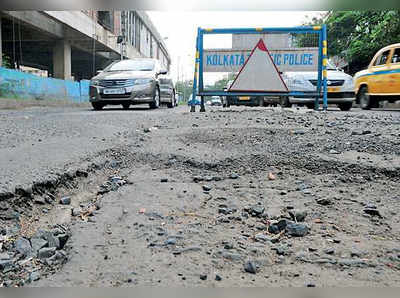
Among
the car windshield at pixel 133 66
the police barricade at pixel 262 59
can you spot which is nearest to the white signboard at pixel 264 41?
the police barricade at pixel 262 59

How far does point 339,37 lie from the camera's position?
23.2 metres

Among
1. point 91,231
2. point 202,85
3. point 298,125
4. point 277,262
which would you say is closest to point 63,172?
point 91,231

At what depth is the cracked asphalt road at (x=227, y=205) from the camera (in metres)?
1.23

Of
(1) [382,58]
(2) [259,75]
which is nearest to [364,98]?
(1) [382,58]

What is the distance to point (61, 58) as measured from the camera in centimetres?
2042

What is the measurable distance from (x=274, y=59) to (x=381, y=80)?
4655 millimetres

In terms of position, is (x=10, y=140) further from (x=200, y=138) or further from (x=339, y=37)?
(x=339, y=37)

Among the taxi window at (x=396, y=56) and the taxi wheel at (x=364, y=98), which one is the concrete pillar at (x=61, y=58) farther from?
the taxi window at (x=396, y=56)

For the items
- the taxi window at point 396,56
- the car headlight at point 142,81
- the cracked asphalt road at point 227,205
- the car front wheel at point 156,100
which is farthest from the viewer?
the taxi window at point 396,56

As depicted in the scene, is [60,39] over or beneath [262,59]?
over

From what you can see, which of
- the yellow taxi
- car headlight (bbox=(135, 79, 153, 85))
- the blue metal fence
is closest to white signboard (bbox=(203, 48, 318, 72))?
car headlight (bbox=(135, 79, 153, 85))

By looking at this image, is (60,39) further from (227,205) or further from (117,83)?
(227,205)

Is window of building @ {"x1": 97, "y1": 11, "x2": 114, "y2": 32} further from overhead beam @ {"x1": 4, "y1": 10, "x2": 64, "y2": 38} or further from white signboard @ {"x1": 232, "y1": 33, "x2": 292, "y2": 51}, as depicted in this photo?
overhead beam @ {"x1": 4, "y1": 10, "x2": 64, "y2": 38}

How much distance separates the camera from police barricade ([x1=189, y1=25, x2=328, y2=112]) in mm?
6676
